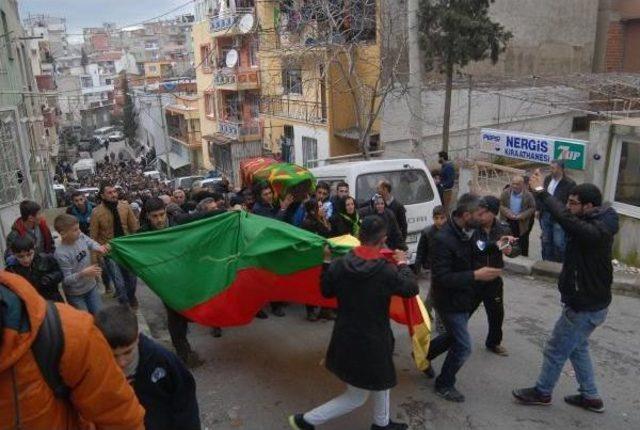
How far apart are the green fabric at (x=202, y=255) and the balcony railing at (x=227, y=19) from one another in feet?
81.5

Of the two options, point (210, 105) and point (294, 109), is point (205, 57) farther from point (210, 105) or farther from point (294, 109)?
point (294, 109)

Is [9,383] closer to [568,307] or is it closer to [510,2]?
[568,307]

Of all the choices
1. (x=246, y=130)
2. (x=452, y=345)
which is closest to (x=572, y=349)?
(x=452, y=345)

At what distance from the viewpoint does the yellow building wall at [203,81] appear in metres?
33.7

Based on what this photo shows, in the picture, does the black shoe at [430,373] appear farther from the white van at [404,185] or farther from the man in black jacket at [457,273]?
the white van at [404,185]

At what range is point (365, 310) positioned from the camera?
3727 millimetres

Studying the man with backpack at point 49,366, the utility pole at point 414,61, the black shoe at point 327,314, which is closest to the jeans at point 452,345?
the black shoe at point 327,314

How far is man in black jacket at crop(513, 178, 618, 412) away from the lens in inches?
161

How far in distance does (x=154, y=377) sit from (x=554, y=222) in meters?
6.97

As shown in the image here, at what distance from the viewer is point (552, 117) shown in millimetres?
21281

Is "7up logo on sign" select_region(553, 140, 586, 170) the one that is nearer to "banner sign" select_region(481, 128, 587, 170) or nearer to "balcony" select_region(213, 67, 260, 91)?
"banner sign" select_region(481, 128, 587, 170)

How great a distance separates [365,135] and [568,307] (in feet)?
36.9

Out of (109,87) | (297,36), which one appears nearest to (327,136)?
(297,36)

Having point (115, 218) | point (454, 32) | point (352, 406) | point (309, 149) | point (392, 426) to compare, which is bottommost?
point (309, 149)
